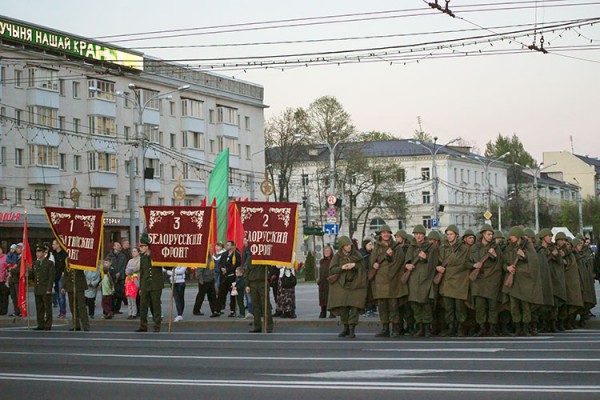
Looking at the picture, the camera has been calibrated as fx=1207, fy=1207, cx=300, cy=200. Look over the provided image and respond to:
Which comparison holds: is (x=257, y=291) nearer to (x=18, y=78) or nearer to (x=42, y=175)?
(x=18, y=78)

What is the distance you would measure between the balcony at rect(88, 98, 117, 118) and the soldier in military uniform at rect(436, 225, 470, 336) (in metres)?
55.9

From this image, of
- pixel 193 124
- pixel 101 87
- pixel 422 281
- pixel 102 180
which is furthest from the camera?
pixel 193 124

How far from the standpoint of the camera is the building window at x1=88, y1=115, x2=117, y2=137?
7544cm

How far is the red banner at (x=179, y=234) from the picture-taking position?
24.8 metres

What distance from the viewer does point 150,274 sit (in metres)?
24.4

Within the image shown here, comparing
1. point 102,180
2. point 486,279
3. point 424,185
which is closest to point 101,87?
point 102,180

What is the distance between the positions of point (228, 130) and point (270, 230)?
67.3m

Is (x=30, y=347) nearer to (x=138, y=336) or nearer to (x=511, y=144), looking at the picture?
(x=138, y=336)

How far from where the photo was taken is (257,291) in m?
23.6

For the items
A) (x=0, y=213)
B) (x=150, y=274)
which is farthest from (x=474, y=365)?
(x=0, y=213)

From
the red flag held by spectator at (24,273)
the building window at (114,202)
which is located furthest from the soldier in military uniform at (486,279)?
the building window at (114,202)

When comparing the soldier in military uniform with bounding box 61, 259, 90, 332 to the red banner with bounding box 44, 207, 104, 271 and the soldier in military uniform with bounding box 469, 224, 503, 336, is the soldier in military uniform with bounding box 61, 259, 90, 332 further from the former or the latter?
the soldier in military uniform with bounding box 469, 224, 503, 336

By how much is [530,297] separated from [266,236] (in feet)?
18.0

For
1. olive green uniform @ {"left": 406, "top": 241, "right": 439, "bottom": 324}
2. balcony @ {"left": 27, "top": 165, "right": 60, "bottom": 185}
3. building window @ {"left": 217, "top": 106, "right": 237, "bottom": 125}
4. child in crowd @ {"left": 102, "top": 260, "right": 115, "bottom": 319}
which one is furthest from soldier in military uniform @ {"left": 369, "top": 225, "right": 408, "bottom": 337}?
building window @ {"left": 217, "top": 106, "right": 237, "bottom": 125}
